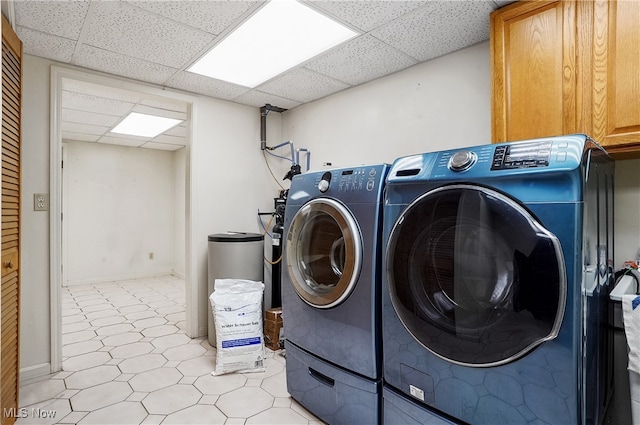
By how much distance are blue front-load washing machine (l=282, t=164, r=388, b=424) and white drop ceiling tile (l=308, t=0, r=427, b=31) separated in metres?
0.84

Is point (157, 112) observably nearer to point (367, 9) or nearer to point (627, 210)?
point (367, 9)

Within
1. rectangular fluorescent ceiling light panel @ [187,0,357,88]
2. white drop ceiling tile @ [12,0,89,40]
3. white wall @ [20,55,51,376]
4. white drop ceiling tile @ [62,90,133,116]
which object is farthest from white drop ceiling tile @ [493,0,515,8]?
white drop ceiling tile @ [62,90,133,116]

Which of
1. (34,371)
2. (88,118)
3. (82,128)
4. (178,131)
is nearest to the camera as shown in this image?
(34,371)

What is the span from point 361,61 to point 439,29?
0.57 metres

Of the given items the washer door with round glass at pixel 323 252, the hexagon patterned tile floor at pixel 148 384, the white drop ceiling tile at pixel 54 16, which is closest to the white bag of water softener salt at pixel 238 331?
the hexagon patterned tile floor at pixel 148 384

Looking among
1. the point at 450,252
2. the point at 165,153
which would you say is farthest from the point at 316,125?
the point at 165,153

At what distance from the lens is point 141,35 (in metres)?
1.96

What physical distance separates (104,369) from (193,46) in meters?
2.31

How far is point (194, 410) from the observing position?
6.11 ft

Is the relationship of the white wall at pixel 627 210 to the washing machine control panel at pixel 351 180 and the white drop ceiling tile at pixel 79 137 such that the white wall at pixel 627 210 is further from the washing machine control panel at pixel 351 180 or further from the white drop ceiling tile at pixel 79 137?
the white drop ceiling tile at pixel 79 137

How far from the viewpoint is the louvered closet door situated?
5.26 ft

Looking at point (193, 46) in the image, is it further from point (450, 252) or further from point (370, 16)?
point (450, 252)

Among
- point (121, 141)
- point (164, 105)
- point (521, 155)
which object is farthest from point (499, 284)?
point (121, 141)

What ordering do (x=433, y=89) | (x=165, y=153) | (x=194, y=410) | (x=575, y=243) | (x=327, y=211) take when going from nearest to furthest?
(x=575, y=243), (x=327, y=211), (x=194, y=410), (x=433, y=89), (x=165, y=153)
